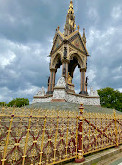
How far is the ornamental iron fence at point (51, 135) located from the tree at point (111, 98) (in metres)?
27.1

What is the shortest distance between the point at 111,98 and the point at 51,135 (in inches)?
1277

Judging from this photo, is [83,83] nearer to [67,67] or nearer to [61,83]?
[67,67]

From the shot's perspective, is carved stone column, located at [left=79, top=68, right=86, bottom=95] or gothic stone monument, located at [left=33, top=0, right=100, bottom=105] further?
carved stone column, located at [left=79, top=68, right=86, bottom=95]

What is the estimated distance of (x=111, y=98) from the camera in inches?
1208

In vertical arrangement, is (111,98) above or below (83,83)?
below

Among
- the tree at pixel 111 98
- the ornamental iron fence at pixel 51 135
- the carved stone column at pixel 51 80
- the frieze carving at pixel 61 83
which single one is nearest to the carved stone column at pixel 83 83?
the frieze carving at pixel 61 83

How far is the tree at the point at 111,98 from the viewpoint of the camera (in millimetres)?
28922

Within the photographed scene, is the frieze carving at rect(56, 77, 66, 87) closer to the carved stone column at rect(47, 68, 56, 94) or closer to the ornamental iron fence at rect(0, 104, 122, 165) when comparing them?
the carved stone column at rect(47, 68, 56, 94)

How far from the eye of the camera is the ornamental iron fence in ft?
7.22

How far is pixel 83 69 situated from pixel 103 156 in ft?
48.6

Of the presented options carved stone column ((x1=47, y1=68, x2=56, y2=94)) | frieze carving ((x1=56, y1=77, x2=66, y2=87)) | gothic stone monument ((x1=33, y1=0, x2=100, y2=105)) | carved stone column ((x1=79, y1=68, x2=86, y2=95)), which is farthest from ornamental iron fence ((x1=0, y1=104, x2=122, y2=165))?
carved stone column ((x1=47, y1=68, x2=56, y2=94))

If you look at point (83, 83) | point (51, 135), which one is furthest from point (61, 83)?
point (51, 135)

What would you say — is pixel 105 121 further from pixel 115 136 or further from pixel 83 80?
pixel 83 80

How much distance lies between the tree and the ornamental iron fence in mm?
27104
